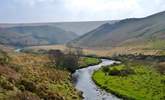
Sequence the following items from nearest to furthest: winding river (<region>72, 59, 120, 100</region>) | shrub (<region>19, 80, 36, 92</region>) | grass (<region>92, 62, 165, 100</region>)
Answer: shrub (<region>19, 80, 36, 92</region>), grass (<region>92, 62, 165, 100</region>), winding river (<region>72, 59, 120, 100</region>)

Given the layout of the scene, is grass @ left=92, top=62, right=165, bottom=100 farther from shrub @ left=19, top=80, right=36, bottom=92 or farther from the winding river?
shrub @ left=19, top=80, right=36, bottom=92

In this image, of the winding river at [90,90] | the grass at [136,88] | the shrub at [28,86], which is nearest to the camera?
the shrub at [28,86]

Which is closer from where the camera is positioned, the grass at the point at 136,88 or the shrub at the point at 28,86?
the shrub at the point at 28,86

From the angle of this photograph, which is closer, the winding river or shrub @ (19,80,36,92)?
shrub @ (19,80,36,92)

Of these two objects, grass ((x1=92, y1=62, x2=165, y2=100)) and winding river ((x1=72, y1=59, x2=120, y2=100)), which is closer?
grass ((x1=92, y1=62, x2=165, y2=100))

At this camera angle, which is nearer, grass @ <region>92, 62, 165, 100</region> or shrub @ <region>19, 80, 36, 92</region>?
shrub @ <region>19, 80, 36, 92</region>

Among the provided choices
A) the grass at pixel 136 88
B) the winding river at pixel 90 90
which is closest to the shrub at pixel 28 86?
the winding river at pixel 90 90

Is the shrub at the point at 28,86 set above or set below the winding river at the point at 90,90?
above

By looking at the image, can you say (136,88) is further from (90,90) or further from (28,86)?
(28,86)

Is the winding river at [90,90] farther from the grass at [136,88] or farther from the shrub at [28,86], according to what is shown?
the shrub at [28,86]

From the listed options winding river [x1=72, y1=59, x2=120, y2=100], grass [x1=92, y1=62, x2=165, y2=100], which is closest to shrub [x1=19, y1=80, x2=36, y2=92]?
winding river [x1=72, y1=59, x2=120, y2=100]

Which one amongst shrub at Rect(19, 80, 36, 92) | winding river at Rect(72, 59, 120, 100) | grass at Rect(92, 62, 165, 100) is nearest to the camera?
shrub at Rect(19, 80, 36, 92)

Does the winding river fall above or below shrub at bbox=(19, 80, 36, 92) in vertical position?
below

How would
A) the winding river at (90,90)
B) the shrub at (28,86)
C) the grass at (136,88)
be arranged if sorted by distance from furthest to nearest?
1. the winding river at (90,90)
2. the grass at (136,88)
3. the shrub at (28,86)
